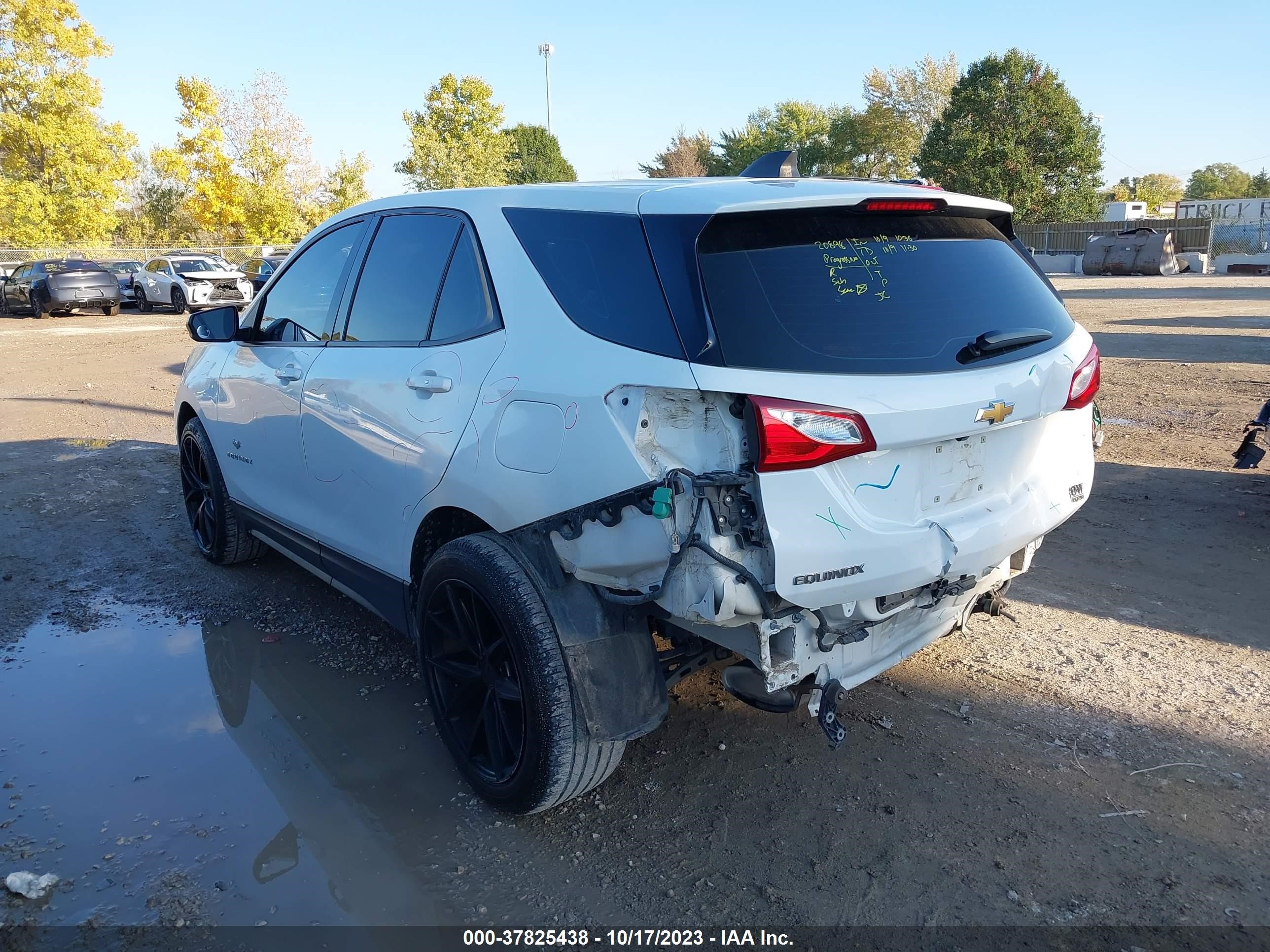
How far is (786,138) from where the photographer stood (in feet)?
238

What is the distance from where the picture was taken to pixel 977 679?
3932 mm

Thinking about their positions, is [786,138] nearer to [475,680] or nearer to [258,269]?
[258,269]

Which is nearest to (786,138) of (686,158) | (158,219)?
(686,158)

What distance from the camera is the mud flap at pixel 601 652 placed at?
2.79 m

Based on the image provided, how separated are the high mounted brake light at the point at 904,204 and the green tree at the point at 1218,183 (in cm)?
10150

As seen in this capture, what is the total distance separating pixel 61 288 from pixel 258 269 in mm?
5028

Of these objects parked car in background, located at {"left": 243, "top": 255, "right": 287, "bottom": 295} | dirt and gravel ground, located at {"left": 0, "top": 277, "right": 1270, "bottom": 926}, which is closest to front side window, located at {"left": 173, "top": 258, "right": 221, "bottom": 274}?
parked car in background, located at {"left": 243, "top": 255, "right": 287, "bottom": 295}

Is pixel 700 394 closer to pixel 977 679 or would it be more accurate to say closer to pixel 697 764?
pixel 697 764

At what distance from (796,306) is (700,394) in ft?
1.33

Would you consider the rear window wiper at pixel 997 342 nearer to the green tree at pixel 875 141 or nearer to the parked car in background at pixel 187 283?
the parked car in background at pixel 187 283

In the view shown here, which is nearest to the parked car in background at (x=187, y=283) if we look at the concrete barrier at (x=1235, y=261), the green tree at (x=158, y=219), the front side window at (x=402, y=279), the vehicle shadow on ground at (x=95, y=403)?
the vehicle shadow on ground at (x=95, y=403)

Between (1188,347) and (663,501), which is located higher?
(663,501)

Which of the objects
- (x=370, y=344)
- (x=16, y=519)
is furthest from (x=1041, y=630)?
(x=16, y=519)

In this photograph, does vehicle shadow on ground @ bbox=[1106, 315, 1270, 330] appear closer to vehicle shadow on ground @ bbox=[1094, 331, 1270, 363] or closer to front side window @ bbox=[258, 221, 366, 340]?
vehicle shadow on ground @ bbox=[1094, 331, 1270, 363]
